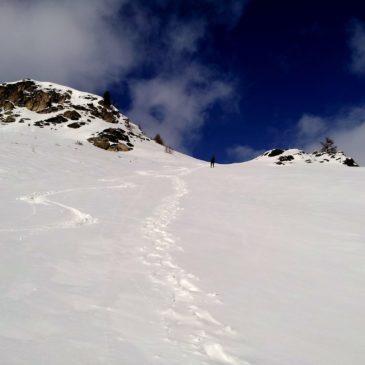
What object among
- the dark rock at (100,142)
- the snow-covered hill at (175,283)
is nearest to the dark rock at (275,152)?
the dark rock at (100,142)

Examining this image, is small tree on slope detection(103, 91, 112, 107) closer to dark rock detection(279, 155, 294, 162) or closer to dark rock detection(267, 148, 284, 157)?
dark rock detection(267, 148, 284, 157)

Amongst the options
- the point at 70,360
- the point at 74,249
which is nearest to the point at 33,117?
the point at 74,249

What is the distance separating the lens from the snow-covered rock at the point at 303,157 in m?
66.0

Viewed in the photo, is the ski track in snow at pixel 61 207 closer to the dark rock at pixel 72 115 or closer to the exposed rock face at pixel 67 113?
the exposed rock face at pixel 67 113

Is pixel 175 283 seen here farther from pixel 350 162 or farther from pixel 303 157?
pixel 303 157

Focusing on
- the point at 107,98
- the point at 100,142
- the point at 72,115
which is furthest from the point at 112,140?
the point at 107,98

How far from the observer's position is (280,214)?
17062mm

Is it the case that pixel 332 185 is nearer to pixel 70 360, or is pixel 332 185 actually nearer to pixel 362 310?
pixel 362 310

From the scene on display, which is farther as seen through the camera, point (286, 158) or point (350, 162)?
point (286, 158)

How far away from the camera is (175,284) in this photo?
720cm

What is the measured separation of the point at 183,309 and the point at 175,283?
1.17 meters

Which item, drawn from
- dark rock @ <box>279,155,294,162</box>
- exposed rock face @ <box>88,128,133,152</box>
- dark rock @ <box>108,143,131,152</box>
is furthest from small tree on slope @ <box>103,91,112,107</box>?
dark rock @ <box>279,155,294,162</box>

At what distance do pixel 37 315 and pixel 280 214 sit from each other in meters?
13.4

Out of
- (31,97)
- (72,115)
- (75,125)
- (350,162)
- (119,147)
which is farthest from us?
(31,97)
